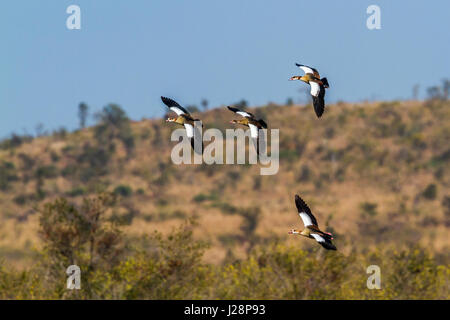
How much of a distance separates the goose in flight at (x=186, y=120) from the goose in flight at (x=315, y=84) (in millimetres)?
1618

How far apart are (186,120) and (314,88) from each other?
182cm

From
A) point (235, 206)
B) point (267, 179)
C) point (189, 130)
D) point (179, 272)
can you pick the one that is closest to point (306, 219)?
point (189, 130)

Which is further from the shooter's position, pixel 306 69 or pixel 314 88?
pixel 306 69

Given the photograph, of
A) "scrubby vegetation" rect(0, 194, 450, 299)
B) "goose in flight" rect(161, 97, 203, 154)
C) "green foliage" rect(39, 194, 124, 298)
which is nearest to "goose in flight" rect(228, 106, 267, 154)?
"goose in flight" rect(161, 97, 203, 154)

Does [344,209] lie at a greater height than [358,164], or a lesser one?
lesser

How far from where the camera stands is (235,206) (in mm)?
129750

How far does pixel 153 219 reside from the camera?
126 meters

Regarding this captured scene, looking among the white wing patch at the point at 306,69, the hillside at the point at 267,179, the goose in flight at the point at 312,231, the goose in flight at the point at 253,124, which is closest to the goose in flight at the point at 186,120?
the goose in flight at the point at 253,124

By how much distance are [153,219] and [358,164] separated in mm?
36819

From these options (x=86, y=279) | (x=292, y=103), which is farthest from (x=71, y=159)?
(x=86, y=279)

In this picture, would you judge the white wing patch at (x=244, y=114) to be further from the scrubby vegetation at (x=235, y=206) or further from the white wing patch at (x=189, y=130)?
the scrubby vegetation at (x=235, y=206)

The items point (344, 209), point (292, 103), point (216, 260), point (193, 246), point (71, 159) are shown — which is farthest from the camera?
point (292, 103)

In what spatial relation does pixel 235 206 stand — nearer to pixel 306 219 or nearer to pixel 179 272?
pixel 179 272
